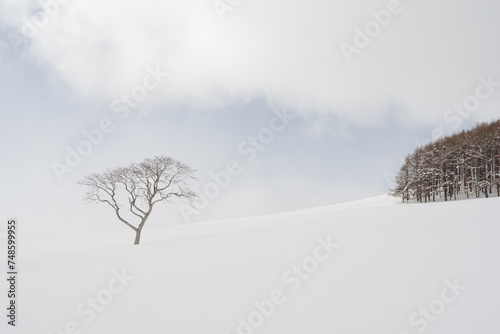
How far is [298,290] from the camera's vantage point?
680 centimetres

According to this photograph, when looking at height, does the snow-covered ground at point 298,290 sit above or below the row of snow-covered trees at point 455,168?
below

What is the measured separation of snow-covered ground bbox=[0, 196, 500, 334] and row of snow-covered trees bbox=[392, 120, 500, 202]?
31835mm

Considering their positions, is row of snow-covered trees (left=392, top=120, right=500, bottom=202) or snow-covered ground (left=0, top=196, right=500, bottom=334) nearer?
snow-covered ground (left=0, top=196, right=500, bottom=334)

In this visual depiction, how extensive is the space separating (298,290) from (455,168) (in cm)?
4420

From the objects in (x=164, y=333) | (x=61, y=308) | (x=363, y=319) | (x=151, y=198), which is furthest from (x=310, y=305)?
(x=151, y=198)

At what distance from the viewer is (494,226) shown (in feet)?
35.4

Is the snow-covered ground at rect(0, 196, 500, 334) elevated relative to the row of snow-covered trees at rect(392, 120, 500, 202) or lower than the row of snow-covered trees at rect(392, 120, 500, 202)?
lower

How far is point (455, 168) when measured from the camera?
38.4 metres

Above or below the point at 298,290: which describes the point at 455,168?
above

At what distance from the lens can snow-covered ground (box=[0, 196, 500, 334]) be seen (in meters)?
5.37

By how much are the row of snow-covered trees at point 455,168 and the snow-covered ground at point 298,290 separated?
3183cm

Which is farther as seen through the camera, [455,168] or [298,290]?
[455,168]

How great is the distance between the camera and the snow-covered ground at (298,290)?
5.37m

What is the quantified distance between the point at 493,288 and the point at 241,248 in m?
8.74
